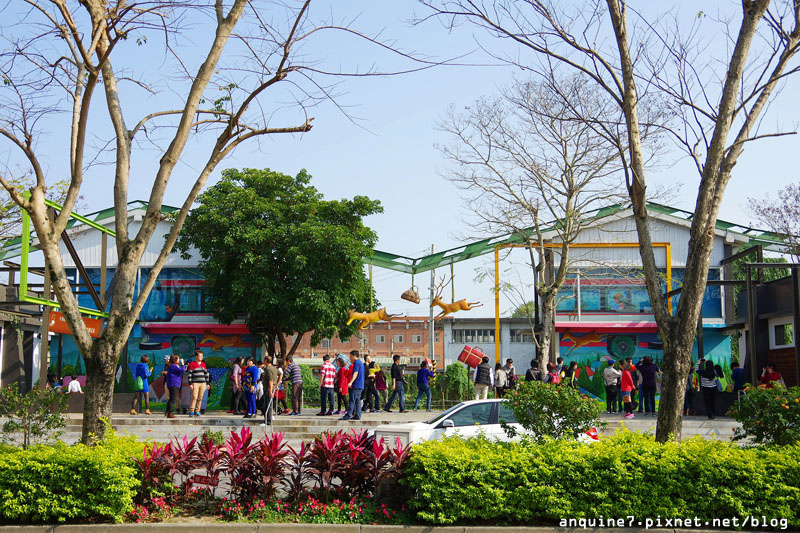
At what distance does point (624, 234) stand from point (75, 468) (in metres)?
27.5

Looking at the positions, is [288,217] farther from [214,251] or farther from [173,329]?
[173,329]

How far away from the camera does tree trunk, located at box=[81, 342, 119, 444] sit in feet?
27.8

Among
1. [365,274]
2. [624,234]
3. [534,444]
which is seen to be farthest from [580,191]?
[534,444]

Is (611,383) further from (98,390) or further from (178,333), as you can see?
(178,333)

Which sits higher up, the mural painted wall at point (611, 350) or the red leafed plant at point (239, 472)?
A: the mural painted wall at point (611, 350)

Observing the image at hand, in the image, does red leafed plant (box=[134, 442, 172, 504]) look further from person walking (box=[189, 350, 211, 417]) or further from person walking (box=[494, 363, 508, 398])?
person walking (box=[494, 363, 508, 398])

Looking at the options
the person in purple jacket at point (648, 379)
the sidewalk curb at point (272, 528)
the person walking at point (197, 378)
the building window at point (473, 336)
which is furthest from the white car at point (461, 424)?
the building window at point (473, 336)

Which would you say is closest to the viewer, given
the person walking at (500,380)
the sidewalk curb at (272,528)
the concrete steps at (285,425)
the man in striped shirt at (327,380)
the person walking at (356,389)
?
the sidewalk curb at (272,528)

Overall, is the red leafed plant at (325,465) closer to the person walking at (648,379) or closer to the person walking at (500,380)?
the person walking at (500,380)

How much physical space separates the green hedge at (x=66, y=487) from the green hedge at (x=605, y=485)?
120 inches

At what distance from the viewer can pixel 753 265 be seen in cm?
2100

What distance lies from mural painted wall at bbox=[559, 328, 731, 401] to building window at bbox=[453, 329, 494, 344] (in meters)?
21.9

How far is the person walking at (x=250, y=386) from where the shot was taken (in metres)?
20.6

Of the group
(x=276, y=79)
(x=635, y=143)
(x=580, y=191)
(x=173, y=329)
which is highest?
(x=580, y=191)
